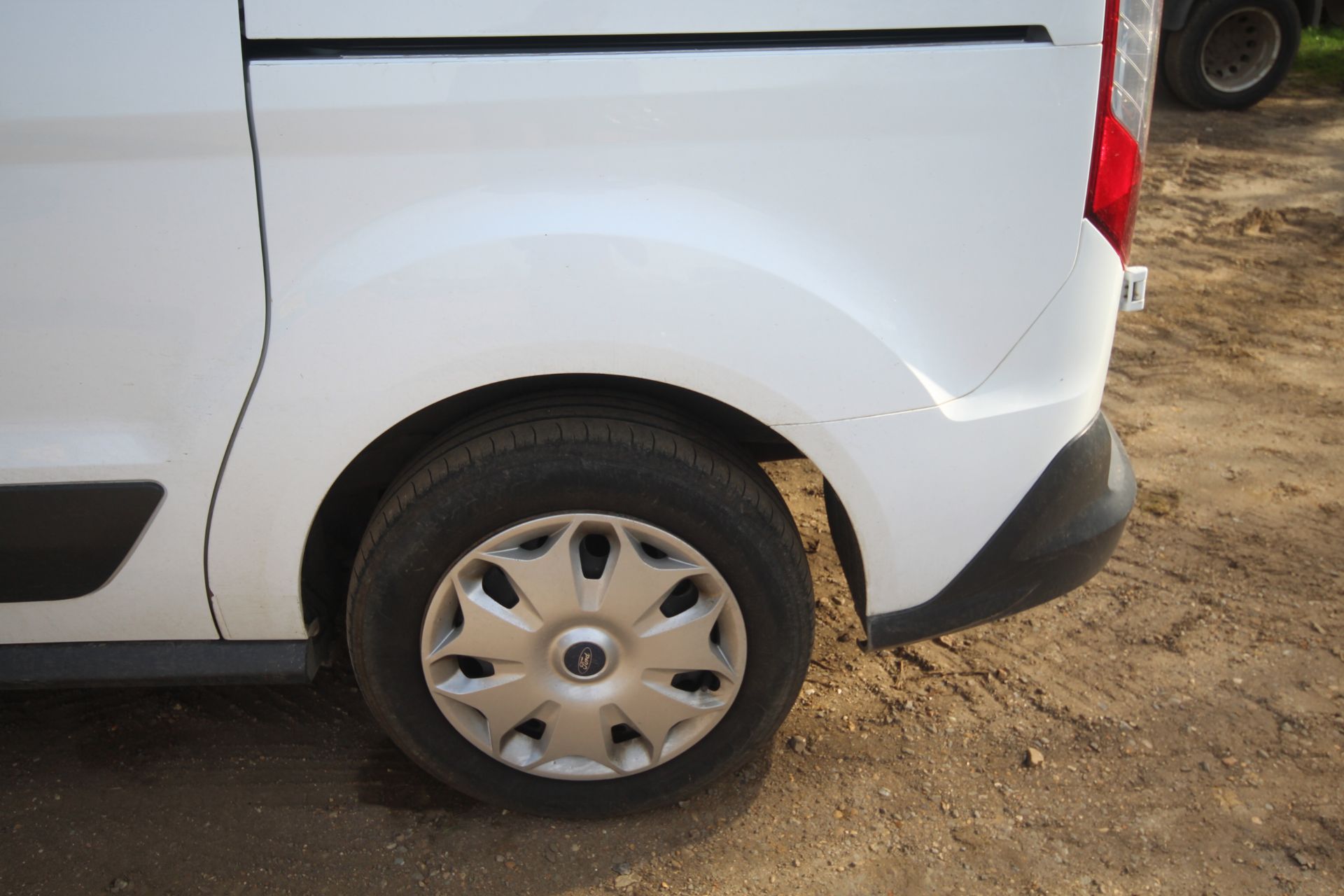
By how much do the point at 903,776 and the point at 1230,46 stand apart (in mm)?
7061

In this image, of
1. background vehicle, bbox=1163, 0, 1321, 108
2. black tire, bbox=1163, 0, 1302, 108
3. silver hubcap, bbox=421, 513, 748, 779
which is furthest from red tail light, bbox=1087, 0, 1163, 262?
black tire, bbox=1163, 0, 1302, 108

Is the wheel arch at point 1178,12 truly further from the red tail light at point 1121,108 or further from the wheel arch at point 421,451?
the wheel arch at point 421,451

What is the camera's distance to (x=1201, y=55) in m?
7.19

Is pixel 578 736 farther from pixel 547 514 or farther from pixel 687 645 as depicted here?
pixel 547 514

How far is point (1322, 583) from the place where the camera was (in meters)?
2.82

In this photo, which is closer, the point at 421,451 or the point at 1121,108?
the point at 1121,108

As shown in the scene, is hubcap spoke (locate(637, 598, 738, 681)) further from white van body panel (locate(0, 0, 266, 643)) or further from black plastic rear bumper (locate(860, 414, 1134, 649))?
white van body panel (locate(0, 0, 266, 643))

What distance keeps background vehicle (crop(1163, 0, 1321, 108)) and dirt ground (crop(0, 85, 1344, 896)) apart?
5.13 m

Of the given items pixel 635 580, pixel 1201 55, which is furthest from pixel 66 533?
pixel 1201 55

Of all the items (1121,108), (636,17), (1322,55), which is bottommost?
(1322,55)

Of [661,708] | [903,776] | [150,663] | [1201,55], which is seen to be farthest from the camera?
[1201,55]

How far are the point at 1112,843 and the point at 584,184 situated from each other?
162cm

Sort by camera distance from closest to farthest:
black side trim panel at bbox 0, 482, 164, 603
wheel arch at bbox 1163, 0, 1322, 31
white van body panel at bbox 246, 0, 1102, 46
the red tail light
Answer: white van body panel at bbox 246, 0, 1102, 46 < the red tail light < black side trim panel at bbox 0, 482, 164, 603 < wheel arch at bbox 1163, 0, 1322, 31

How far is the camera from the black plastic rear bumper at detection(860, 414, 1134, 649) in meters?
1.86
